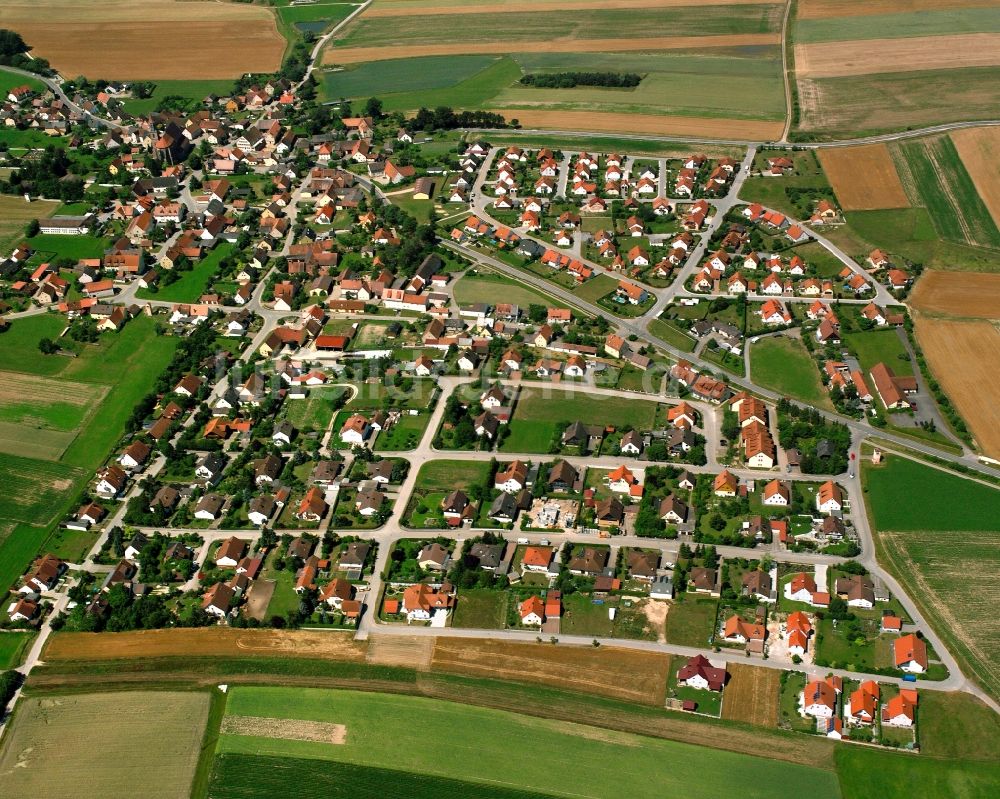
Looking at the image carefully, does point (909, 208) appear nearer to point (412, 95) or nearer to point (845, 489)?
point (845, 489)

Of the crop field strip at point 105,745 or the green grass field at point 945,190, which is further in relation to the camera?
the green grass field at point 945,190

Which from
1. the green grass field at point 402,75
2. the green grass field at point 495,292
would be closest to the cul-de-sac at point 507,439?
the green grass field at point 495,292

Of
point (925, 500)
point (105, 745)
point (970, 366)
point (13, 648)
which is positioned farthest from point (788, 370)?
point (13, 648)

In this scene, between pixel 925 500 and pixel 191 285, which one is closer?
pixel 925 500

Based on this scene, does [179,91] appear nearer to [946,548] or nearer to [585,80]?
[585,80]

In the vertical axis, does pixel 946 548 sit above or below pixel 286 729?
above

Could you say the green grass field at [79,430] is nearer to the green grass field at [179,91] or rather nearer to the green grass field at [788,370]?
the green grass field at [788,370]

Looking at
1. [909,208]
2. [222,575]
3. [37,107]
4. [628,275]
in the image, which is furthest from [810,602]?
[37,107]
